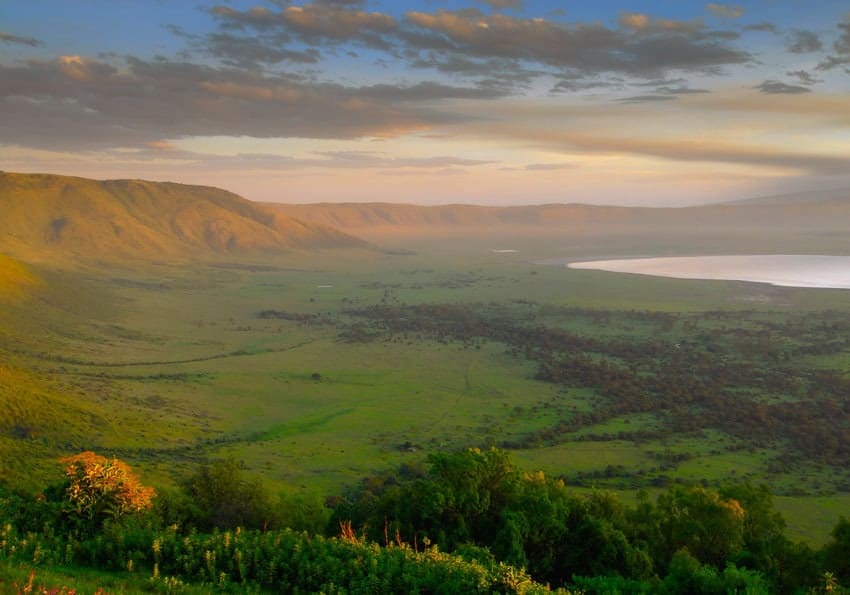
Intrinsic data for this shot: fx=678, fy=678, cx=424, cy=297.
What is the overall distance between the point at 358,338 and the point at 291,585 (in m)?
97.6

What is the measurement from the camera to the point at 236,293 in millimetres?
167625

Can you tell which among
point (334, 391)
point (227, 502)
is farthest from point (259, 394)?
point (227, 502)

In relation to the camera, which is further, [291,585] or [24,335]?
[24,335]

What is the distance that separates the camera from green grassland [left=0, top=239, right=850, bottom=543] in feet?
182

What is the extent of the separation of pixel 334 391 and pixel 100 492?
60.9 m

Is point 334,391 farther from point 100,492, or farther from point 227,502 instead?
point 100,492

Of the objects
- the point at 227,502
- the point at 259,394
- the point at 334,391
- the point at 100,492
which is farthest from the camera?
the point at 334,391

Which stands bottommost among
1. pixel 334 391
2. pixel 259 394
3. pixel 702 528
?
pixel 259 394

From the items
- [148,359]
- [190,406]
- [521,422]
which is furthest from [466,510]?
[148,359]

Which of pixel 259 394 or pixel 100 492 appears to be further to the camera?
pixel 259 394

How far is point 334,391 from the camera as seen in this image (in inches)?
3275

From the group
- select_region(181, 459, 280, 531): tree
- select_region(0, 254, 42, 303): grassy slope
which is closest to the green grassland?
select_region(0, 254, 42, 303): grassy slope

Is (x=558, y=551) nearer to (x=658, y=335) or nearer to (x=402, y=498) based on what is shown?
(x=402, y=498)

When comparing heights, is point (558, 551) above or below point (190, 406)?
above
